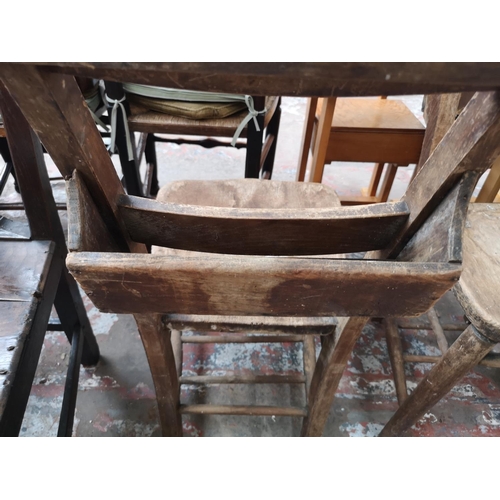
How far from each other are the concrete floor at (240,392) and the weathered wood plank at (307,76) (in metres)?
1.08

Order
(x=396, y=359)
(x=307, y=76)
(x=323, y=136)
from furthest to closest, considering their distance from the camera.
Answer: (x=323, y=136), (x=396, y=359), (x=307, y=76)

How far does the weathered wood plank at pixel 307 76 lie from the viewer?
0.34m

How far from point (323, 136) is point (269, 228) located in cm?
96

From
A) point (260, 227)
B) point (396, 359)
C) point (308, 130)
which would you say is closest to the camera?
point (260, 227)

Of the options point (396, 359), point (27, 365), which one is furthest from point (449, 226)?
point (396, 359)

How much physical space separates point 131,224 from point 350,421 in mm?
1120

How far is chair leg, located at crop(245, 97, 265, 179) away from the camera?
1.37 metres

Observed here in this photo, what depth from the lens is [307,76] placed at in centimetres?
35

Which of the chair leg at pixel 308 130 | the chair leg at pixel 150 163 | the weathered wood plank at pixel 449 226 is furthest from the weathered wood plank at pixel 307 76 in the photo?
the chair leg at pixel 150 163

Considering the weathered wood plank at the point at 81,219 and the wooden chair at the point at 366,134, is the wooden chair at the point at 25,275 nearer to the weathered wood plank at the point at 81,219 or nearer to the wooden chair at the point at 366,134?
the weathered wood plank at the point at 81,219

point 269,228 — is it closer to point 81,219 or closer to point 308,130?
point 81,219

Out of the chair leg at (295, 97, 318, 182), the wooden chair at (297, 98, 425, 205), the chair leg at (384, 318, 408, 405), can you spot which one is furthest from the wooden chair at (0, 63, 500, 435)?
the chair leg at (295, 97, 318, 182)

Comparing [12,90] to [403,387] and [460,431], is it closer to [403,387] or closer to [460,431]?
[403,387]

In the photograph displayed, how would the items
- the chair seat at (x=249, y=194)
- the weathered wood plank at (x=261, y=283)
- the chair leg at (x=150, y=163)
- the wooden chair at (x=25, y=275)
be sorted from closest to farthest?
the weathered wood plank at (x=261, y=283) < the wooden chair at (x=25, y=275) < the chair seat at (x=249, y=194) < the chair leg at (x=150, y=163)
